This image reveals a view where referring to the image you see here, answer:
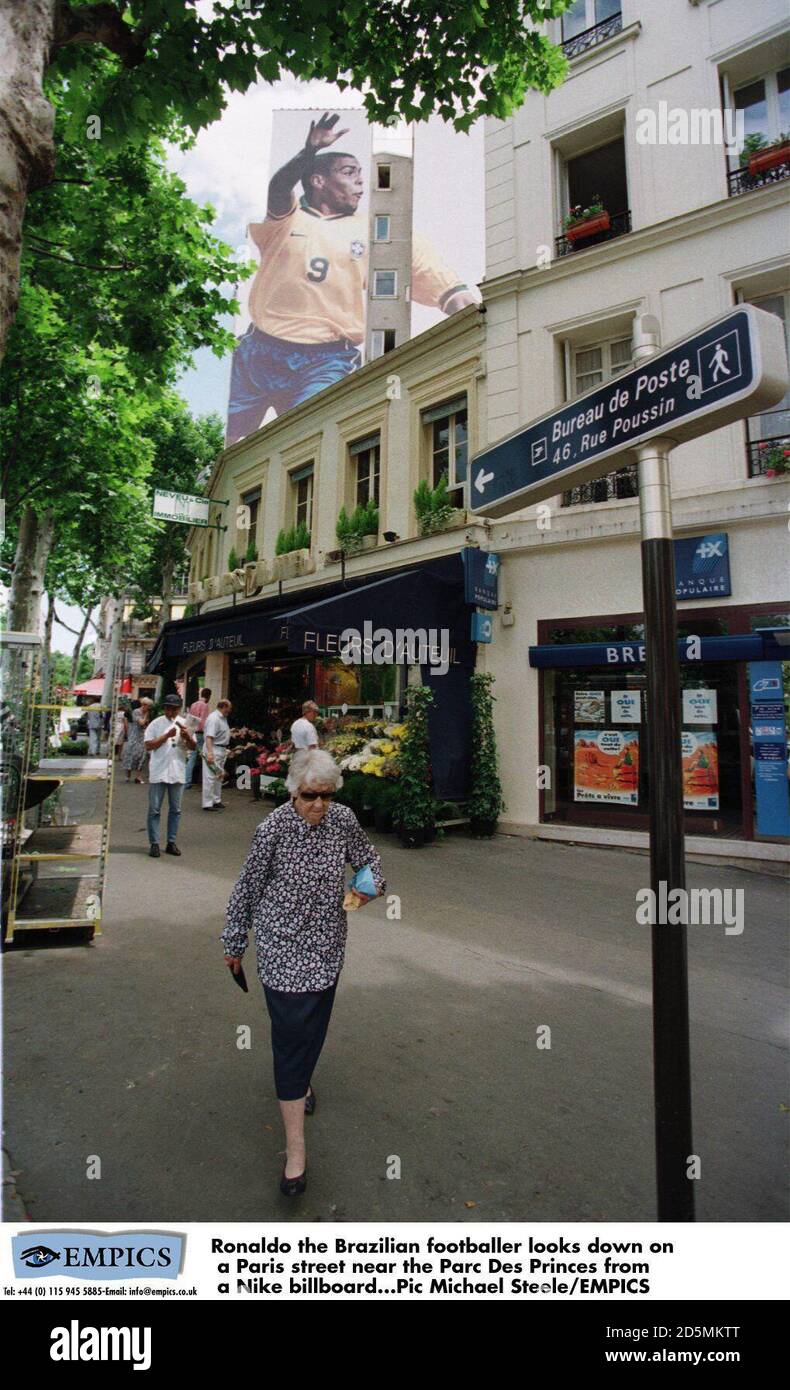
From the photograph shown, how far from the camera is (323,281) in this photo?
32031mm

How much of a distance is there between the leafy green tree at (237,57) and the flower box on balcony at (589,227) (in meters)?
4.93

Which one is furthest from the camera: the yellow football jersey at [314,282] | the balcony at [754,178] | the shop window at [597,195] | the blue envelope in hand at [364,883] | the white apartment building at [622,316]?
the yellow football jersey at [314,282]

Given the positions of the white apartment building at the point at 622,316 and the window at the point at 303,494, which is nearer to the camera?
the white apartment building at the point at 622,316

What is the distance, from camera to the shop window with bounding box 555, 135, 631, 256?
10055 millimetres

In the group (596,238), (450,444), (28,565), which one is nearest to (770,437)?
(596,238)

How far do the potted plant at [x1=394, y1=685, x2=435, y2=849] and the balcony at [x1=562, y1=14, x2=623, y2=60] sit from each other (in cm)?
1071

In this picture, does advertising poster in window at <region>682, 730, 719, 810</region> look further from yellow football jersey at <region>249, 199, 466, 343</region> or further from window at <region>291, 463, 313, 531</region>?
yellow football jersey at <region>249, 199, 466, 343</region>

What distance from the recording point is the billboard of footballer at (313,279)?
1248 inches

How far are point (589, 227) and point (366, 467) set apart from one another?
5822 millimetres

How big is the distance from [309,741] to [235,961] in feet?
23.9

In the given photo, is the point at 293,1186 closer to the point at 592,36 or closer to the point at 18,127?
the point at 18,127

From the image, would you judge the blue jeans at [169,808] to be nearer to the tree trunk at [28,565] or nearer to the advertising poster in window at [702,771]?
the advertising poster in window at [702,771]

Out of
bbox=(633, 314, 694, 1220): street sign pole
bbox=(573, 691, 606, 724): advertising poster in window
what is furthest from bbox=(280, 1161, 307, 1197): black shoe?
bbox=(573, 691, 606, 724): advertising poster in window
